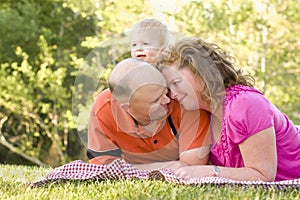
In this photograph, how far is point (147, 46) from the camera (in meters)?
3.45

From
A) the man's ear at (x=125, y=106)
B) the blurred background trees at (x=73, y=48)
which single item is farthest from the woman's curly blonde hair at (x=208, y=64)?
the blurred background trees at (x=73, y=48)

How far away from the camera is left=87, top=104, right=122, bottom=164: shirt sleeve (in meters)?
3.21

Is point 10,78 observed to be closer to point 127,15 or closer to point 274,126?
point 127,15

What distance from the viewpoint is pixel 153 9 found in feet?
34.1

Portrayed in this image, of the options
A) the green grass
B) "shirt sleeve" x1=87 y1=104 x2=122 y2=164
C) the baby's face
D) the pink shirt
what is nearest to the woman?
the pink shirt

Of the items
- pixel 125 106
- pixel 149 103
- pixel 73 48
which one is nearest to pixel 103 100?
pixel 125 106

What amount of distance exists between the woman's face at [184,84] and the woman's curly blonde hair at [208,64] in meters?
0.02

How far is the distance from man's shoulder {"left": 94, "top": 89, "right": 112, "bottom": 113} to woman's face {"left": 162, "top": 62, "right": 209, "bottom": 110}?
1.30 ft

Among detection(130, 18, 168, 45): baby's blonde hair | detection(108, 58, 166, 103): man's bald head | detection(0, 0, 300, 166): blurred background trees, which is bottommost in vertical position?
detection(0, 0, 300, 166): blurred background trees

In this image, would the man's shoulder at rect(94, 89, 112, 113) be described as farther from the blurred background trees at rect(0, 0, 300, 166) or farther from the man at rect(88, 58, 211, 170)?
the blurred background trees at rect(0, 0, 300, 166)

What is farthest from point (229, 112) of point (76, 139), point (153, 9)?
point (76, 139)

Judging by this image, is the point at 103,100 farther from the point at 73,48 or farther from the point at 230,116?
the point at 73,48

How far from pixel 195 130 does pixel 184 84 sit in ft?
0.94

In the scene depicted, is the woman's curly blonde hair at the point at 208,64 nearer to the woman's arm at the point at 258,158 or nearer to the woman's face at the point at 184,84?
the woman's face at the point at 184,84
